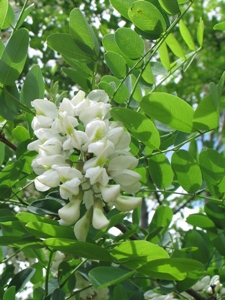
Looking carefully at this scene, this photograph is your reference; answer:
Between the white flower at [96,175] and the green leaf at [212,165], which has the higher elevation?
the white flower at [96,175]

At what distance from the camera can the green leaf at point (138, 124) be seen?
0.71 metres

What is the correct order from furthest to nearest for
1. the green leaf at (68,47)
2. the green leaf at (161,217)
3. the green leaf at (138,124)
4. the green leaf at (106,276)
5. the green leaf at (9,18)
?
the green leaf at (161,217) < the green leaf at (9,18) < the green leaf at (68,47) < the green leaf at (138,124) < the green leaf at (106,276)

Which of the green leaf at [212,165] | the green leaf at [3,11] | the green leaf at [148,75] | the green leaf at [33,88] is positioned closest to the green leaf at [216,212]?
the green leaf at [212,165]

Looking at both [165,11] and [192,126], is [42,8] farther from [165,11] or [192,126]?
[192,126]

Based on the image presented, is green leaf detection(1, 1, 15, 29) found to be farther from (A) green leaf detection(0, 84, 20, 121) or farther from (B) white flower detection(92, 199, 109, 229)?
(B) white flower detection(92, 199, 109, 229)

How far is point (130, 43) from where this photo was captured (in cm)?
85

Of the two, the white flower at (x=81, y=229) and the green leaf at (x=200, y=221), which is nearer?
the white flower at (x=81, y=229)

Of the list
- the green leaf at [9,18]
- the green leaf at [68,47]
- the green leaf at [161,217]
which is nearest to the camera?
the green leaf at [68,47]

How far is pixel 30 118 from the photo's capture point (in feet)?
2.96

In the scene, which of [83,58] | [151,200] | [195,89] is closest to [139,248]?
[83,58]

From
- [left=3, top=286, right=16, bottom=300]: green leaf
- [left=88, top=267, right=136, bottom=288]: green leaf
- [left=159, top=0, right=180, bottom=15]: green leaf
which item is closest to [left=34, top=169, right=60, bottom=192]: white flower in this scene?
[left=88, top=267, right=136, bottom=288]: green leaf

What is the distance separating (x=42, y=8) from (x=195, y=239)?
1.51 meters

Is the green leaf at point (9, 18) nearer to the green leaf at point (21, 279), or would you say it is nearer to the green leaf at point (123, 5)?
the green leaf at point (123, 5)

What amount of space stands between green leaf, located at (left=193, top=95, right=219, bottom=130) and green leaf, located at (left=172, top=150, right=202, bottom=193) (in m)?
0.10
